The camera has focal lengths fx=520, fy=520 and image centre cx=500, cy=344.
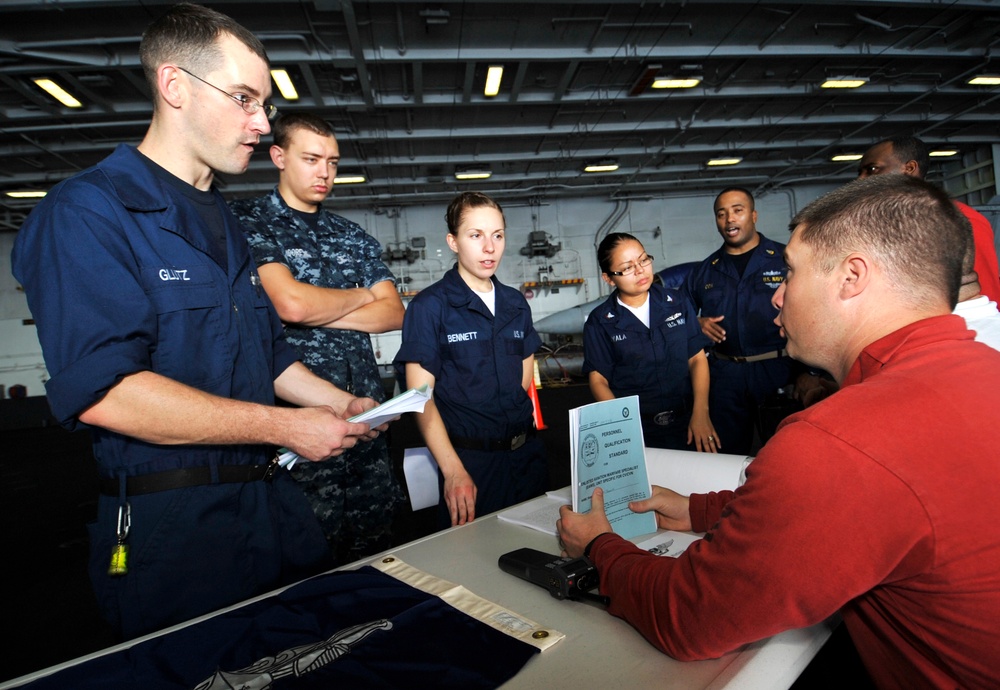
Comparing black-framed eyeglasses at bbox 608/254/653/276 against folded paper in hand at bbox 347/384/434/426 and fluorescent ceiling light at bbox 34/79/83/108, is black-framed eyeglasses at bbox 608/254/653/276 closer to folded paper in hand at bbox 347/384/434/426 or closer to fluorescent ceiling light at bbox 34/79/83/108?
folded paper in hand at bbox 347/384/434/426

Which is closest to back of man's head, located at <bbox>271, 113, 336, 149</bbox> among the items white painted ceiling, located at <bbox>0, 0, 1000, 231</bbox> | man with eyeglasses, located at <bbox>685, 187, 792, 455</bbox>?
man with eyeglasses, located at <bbox>685, 187, 792, 455</bbox>

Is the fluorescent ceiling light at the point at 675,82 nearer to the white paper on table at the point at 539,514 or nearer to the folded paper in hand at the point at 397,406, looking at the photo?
the white paper on table at the point at 539,514

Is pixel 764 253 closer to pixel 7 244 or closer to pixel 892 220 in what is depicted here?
pixel 892 220

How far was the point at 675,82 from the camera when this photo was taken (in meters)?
8.35

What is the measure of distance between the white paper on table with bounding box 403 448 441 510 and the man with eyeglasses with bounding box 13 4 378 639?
44cm

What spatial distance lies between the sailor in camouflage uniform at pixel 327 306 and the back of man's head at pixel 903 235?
61.1 inches

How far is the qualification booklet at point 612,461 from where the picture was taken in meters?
1.21

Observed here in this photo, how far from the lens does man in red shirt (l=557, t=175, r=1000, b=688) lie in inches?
28.1

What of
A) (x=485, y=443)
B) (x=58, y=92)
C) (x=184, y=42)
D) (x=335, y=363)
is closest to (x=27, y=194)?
(x=58, y=92)

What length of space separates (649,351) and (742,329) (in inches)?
38.6

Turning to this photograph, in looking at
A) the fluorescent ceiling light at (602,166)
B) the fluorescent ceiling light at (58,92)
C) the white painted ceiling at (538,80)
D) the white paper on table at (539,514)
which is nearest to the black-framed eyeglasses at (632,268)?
the white paper on table at (539,514)

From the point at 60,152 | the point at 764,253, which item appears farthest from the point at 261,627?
the point at 60,152

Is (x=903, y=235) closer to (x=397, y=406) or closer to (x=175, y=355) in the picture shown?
(x=397, y=406)

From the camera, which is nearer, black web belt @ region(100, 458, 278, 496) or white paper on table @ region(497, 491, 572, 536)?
black web belt @ region(100, 458, 278, 496)
